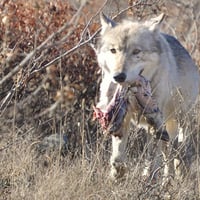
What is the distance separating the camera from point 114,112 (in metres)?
5.68

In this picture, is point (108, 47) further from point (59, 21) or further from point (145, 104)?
point (59, 21)

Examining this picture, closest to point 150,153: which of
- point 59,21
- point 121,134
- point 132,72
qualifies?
point 121,134

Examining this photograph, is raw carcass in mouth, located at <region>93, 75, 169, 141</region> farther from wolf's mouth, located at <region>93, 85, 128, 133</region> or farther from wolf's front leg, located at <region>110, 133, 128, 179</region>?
wolf's front leg, located at <region>110, 133, 128, 179</region>

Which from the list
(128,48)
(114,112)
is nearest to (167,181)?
(114,112)

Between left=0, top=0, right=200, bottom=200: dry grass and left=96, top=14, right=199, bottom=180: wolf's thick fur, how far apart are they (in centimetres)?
18

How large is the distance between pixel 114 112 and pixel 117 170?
0.55 meters

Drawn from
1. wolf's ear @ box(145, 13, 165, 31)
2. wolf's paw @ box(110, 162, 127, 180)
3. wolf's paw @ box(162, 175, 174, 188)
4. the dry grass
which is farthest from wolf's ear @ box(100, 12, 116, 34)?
wolf's paw @ box(162, 175, 174, 188)

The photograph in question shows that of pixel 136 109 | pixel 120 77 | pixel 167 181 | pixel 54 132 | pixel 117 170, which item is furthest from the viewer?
pixel 54 132

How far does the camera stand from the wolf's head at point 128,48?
5.82 m

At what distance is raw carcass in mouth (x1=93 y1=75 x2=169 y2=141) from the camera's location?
5.65 m

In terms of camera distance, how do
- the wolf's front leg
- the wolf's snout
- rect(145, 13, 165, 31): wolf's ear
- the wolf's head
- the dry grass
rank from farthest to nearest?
rect(145, 13, 165, 31): wolf's ear < the wolf's front leg < the wolf's head < the wolf's snout < the dry grass

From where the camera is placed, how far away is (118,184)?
201 inches

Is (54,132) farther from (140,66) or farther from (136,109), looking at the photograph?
(140,66)

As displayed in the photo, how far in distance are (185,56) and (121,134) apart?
141 cm
